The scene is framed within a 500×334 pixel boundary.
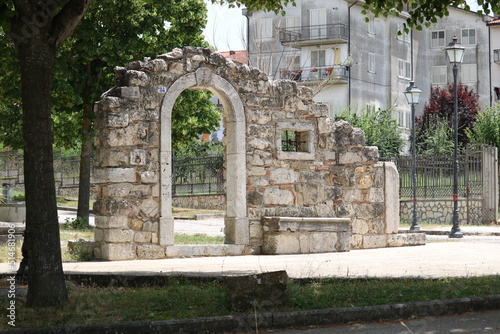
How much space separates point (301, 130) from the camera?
51.4 ft

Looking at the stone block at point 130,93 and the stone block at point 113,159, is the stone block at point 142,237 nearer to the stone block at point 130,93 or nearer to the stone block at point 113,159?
the stone block at point 113,159

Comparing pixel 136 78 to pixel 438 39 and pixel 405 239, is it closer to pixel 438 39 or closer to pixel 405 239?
pixel 405 239

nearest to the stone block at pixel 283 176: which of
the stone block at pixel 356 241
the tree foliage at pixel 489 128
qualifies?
the stone block at pixel 356 241

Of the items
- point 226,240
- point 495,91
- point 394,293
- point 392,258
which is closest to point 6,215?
point 226,240

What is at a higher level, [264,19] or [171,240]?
[264,19]

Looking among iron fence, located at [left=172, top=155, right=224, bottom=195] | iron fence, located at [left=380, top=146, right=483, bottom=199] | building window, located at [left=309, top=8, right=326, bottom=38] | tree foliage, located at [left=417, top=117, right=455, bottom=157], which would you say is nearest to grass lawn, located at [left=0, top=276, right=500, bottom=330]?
iron fence, located at [left=380, top=146, right=483, bottom=199]

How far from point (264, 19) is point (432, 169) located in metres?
23.3

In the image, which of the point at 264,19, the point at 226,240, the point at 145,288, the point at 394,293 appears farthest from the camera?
the point at 264,19

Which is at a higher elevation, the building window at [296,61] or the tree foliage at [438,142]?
the building window at [296,61]

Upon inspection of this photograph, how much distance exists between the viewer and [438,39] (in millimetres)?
54594

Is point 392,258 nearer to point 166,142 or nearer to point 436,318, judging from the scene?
point 166,142

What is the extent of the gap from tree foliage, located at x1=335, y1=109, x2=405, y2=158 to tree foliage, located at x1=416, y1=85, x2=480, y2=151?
21.5ft

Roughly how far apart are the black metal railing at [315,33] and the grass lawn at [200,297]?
37807 mm

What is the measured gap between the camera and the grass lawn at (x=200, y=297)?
297 inches
